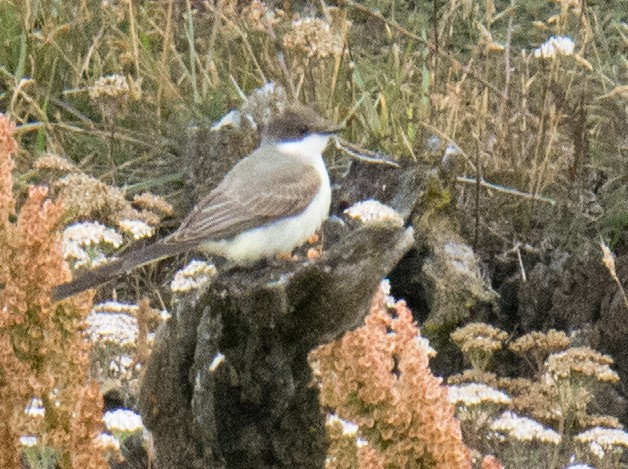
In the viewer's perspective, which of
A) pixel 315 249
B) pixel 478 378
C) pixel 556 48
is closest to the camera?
pixel 478 378

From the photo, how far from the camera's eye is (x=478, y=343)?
17.4 ft

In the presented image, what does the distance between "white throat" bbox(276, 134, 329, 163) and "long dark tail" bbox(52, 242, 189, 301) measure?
0.86 metres

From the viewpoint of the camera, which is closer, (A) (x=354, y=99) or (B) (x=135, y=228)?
(B) (x=135, y=228)

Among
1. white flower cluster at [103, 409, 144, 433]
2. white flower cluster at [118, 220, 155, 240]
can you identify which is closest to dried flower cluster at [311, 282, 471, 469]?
white flower cluster at [103, 409, 144, 433]

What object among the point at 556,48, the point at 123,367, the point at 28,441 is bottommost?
the point at 123,367

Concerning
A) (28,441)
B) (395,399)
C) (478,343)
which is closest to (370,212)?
(478,343)

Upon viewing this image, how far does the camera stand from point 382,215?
567cm

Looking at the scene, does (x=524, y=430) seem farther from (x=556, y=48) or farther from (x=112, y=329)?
(x=556, y=48)

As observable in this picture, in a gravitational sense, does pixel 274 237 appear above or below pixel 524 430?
above

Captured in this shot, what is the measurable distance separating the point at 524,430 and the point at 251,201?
1152mm

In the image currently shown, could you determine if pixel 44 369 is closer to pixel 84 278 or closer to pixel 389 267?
pixel 84 278

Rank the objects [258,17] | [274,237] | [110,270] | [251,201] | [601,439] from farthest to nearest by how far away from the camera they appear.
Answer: [258,17] < [251,201] < [274,237] < [601,439] < [110,270]

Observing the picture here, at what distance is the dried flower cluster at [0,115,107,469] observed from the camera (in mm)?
3416

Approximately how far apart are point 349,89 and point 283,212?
3.01m
